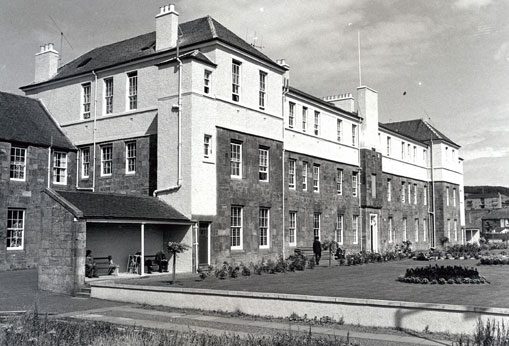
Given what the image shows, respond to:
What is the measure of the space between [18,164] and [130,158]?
5.65 metres

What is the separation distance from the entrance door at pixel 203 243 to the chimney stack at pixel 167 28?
9.68m

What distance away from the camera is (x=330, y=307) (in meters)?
13.5

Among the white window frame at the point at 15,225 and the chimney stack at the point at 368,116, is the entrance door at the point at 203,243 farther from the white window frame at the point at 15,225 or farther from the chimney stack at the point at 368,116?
the chimney stack at the point at 368,116

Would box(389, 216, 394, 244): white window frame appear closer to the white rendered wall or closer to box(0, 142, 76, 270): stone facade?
the white rendered wall

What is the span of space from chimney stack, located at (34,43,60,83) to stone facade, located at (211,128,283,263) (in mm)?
14689

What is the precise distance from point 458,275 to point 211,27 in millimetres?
17180

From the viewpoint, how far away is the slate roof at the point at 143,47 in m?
28.6

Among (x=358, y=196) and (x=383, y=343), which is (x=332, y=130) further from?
(x=383, y=343)

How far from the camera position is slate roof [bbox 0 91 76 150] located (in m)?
29.2

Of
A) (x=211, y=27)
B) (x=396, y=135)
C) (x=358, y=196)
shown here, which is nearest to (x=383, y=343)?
(x=211, y=27)

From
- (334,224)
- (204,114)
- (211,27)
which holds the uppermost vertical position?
(211,27)

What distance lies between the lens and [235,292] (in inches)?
595

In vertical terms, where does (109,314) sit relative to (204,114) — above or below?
below

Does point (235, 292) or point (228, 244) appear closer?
point (235, 292)
